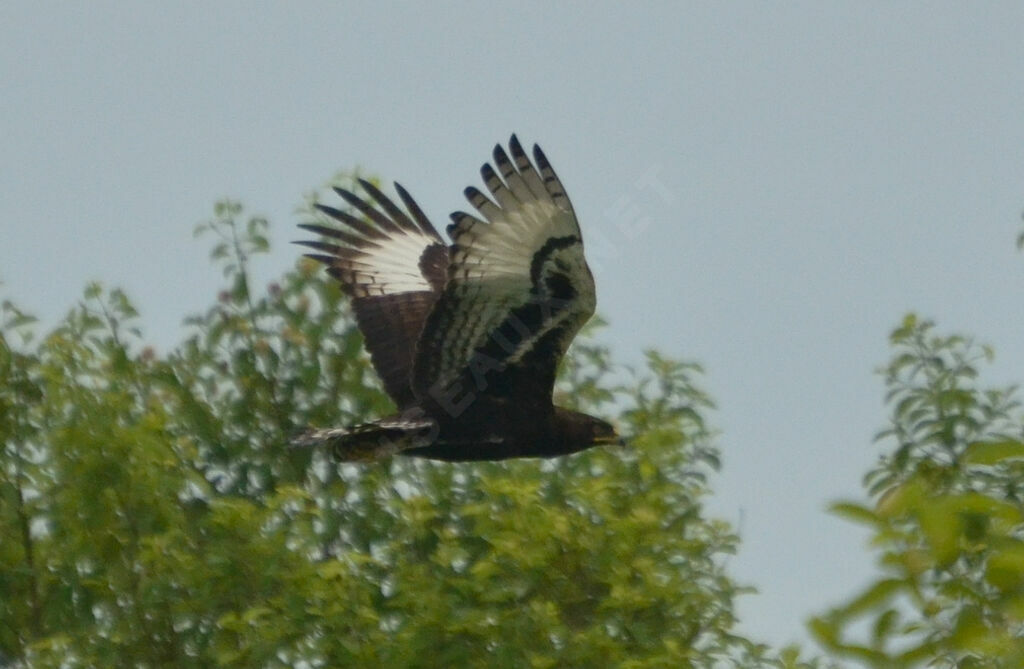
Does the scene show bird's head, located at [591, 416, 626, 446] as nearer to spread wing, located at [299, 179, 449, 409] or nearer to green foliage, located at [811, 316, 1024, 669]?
spread wing, located at [299, 179, 449, 409]

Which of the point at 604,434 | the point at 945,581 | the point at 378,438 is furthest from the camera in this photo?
the point at 604,434

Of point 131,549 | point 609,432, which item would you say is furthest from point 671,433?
point 131,549

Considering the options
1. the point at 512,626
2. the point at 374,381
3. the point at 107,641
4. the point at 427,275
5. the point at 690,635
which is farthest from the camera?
the point at 374,381

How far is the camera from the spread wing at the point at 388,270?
997 cm

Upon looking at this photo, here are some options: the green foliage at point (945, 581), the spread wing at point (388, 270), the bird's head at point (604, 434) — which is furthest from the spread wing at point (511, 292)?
the green foliage at point (945, 581)

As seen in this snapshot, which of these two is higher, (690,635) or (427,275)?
(427,275)

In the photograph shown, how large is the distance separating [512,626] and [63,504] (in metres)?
2.67

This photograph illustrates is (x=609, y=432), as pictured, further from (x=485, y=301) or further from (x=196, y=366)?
(x=196, y=366)

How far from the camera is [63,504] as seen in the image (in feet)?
30.4

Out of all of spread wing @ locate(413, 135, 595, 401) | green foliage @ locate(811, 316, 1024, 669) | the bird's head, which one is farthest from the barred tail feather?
green foliage @ locate(811, 316, 1024, 669)

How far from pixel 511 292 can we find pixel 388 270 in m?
1.86

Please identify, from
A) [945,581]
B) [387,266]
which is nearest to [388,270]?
[387,266]

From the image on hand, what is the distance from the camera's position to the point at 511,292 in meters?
8.65

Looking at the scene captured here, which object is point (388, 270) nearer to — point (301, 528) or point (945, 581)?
point (301, 528)
